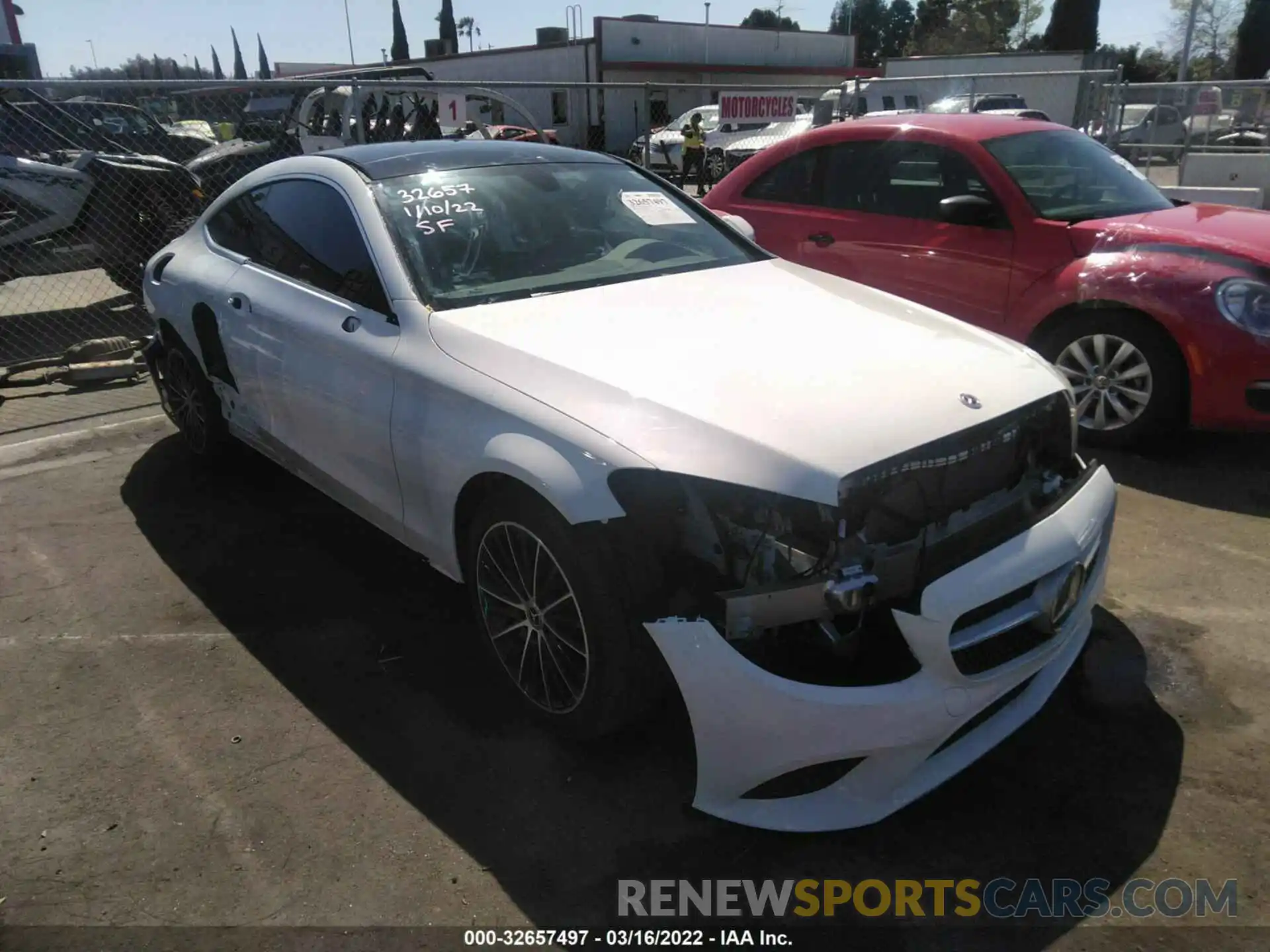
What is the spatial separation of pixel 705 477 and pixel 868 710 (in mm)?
668

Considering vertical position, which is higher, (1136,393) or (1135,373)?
(1135,373)

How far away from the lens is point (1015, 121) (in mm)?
5695

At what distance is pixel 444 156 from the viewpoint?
3.80 meters

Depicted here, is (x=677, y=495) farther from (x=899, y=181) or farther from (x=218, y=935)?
(x=899, y=181)

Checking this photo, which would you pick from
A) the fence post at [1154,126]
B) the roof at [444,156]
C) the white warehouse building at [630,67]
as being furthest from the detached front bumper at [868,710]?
the white warehouse building at [630,67]

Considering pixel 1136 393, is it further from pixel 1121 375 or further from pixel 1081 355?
pixel 1081 355

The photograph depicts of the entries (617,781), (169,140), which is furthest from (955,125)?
(169,140)

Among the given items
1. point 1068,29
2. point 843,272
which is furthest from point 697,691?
point 1068,29

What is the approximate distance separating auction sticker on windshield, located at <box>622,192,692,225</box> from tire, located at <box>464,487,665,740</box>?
1.74m

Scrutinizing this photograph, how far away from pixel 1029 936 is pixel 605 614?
1.25 m

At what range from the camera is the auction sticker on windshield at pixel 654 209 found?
3.91 m

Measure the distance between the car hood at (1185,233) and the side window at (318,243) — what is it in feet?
12.2

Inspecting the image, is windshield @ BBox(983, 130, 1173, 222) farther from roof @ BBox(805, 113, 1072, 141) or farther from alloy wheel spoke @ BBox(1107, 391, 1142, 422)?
alloy wheel spoke @ BBox(1107, 391, 1142, 422)

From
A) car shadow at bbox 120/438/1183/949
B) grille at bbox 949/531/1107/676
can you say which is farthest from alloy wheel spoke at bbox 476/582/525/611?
grille at bbox 949/531/1107/676
